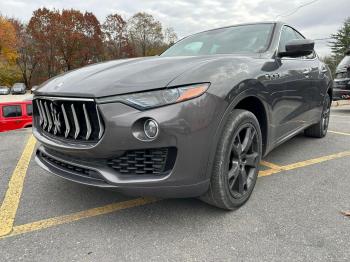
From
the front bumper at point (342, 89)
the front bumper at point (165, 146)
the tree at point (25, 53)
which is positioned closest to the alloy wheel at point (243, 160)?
the front bumper at point (165, 146)

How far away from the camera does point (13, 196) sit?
283cm

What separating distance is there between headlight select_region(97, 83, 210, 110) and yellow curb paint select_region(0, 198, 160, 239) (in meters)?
0.94

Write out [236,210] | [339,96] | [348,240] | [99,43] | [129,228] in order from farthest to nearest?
[99,43] → [339,96] → [236,210] → [129,228] → [348,240]

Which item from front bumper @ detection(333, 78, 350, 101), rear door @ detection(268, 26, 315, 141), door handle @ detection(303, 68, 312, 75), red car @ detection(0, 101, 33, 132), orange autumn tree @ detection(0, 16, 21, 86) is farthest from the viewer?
orange autumn tree @ detection(0, 16, 21, 86)

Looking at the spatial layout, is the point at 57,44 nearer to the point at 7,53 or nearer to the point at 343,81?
the point at 7,53

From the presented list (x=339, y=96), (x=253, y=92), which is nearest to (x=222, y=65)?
(x=253, y=92)

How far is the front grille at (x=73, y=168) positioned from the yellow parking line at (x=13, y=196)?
18.8 inches

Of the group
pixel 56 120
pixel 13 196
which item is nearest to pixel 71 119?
pixel 56 120

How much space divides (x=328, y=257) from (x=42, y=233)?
182 centimetres

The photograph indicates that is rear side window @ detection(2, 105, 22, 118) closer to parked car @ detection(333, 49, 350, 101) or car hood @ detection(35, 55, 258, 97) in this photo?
car hood @ detection(35, 55, 258, 97)

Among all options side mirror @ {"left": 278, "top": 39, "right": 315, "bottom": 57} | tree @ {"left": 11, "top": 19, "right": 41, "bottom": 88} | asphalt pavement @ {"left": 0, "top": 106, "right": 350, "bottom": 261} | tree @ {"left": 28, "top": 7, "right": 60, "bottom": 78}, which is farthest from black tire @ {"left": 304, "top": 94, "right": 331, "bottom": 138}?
tree @ {"left": 11, "top": 19, "right": 41, "bottom": 88}

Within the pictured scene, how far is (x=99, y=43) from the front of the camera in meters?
45.0

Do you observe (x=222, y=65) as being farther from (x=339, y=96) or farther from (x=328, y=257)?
(x=339, y=96)

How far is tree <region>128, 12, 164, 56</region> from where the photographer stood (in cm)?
5056
